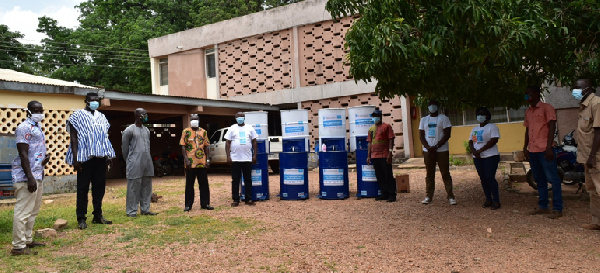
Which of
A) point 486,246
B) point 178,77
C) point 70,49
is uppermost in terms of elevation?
point 70,49

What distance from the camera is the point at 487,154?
7910mm

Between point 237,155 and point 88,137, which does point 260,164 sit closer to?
point 237,155

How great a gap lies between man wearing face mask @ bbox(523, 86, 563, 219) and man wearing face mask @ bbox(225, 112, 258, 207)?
4578mm

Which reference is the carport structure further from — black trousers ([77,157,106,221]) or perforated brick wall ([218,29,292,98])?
perforated brick wall ([218,29,292,98])

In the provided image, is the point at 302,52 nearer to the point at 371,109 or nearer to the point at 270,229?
the point at 371,109

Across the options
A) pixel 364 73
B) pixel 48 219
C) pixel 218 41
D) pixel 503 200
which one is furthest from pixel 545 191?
pixel 218 41

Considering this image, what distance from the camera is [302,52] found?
20.1 meters

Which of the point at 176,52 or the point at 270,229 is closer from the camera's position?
the point at 270,229

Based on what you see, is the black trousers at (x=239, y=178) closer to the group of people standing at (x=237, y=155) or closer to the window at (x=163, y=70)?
the group of people standing at (x=237, y=155)

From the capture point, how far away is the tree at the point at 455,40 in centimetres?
585

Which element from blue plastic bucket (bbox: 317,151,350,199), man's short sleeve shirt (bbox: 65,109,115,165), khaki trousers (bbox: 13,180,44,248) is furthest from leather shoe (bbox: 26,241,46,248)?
blue plastic bucket (bbox: 317,151,350,199)

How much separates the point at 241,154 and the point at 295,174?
1240 mm

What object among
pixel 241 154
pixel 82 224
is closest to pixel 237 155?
pixel 241 154

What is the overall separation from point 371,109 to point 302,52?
10662 mm
